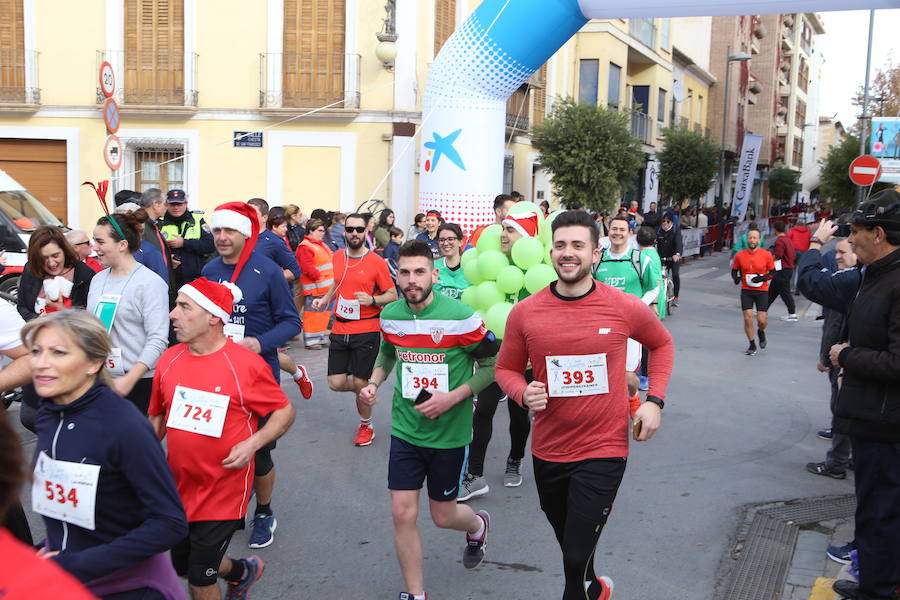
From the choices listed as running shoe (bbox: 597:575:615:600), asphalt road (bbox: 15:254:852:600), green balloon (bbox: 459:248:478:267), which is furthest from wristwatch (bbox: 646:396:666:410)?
green balloon (bbox: 459:248:478:267)

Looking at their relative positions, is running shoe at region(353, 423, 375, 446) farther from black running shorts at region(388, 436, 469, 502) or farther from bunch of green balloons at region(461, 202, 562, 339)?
black running shorts at region(388, 436, 469, 502)

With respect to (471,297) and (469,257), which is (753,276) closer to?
(469,257)

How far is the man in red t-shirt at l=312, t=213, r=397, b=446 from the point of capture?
7535 mm

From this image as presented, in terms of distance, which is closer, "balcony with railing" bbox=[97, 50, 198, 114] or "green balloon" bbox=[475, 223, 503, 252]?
"green balloon" bbox=[475, 223, 503, 252]

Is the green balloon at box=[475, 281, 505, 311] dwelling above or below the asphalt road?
above

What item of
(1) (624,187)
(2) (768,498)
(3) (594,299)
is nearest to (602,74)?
(1) (624,187)

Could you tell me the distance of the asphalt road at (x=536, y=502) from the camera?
487 cm

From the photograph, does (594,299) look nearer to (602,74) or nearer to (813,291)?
(813,291)

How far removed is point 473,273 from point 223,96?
16.0 m

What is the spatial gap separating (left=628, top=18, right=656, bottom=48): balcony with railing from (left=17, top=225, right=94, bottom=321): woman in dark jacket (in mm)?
29440

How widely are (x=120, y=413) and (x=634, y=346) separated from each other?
223 inches

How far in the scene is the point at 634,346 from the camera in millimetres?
7859

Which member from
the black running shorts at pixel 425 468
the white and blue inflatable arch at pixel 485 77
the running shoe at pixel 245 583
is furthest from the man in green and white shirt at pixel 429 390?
the white and blue inflatable arch at pixel 485 77

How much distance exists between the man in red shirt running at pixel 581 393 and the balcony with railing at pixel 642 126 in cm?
3161
